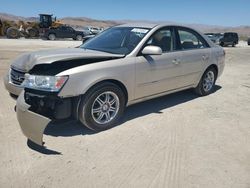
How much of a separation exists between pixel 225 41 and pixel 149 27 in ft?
97.8

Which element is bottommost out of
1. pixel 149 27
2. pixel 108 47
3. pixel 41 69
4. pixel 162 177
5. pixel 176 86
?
pixel 162 177

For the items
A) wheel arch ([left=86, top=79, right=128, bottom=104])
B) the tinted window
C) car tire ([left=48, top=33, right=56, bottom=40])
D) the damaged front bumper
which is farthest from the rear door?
car tire ([left=48, top=33, right=56, bottom=40])

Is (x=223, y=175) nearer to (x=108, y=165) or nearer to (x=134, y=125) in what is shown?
(x=108, y=165)

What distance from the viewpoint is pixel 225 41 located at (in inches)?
1277

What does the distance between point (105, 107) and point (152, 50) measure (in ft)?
3.93

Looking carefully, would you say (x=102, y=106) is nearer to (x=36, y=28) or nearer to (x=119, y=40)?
(x=119, y=40)

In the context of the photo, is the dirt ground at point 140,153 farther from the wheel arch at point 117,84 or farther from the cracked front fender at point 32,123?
the wheel arch at point 117,84

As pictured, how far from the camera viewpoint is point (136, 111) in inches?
212

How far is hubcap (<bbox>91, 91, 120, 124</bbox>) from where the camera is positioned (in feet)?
14.2

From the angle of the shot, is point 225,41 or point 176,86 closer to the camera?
point 176,86

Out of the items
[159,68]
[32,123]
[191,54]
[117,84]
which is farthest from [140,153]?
[191,54]

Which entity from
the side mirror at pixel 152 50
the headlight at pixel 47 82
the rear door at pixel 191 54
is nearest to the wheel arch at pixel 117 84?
the headlight at pixel 47 82

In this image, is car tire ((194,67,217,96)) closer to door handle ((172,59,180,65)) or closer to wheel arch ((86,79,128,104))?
door handle ((172,59,180,65))

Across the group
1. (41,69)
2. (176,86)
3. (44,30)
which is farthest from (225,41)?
(41,69)
